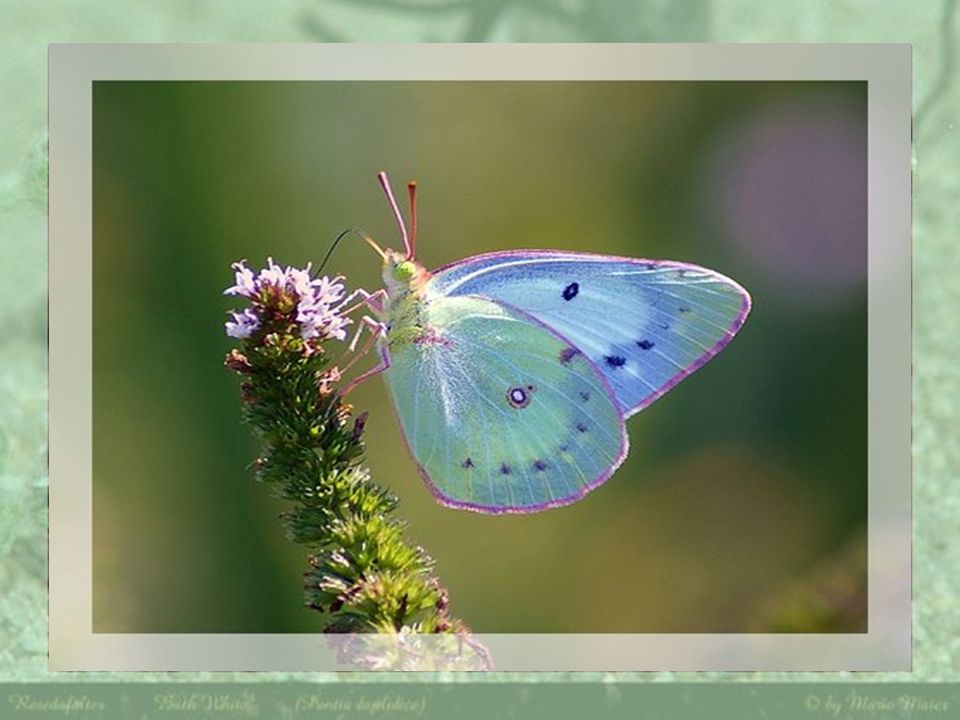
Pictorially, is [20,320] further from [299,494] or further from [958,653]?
[958,653]

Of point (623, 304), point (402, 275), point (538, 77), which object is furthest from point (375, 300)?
point (538, 77)

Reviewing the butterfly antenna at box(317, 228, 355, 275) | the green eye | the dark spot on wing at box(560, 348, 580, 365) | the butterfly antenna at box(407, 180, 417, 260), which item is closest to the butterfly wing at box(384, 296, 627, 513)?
the dark spot on wing at box(560, 348, 580, 365)

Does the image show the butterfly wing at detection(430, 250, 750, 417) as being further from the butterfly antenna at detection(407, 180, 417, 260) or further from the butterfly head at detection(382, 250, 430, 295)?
the butterfly antenna at detection(407, 180, 417, 260)

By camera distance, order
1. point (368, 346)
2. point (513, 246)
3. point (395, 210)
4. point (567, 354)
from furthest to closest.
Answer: point (513, 246) → point (395, 210) → point (567, 354) → point (368, 346)

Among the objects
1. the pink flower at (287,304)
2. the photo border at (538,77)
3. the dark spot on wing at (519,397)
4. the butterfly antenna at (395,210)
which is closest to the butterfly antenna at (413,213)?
the butterfly antenna at (395,210)

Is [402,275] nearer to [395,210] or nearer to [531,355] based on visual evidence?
[395,210]

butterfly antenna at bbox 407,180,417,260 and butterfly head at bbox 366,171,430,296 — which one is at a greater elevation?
butterfly antenna at bbox 407,180,417,260

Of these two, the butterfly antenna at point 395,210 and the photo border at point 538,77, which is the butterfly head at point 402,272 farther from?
the photo border at point 538,77
